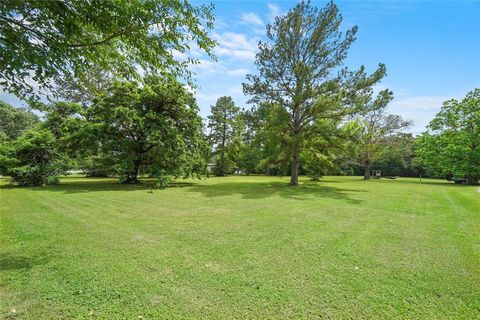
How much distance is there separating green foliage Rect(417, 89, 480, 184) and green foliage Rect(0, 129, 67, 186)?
35532mm

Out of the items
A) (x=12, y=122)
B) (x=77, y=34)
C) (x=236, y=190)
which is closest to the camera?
(x=77, y=34)

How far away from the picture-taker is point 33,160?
14555 millimetres

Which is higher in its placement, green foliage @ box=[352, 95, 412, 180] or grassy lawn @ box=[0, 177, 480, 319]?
green foliage @ box=[352, 95, 412, 180]

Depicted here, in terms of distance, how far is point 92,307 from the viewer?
278 cm

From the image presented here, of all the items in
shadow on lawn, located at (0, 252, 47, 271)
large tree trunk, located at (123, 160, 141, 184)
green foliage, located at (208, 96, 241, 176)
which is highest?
green foliage, located at (208, 96, 241, 176)

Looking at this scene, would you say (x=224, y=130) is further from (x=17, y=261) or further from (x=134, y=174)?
(x=17, y=261)

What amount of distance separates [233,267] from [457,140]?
3326 cm

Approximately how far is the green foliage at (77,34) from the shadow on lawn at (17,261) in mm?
2535

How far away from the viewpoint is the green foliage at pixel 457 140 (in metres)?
25.5

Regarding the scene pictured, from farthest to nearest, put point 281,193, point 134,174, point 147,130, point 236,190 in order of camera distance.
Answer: point 134,174 → point 147,130 → point 236,190 → point 281,193

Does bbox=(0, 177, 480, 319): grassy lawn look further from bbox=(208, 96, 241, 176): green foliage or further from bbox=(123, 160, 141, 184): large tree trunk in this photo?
bbox=(208, 96, 241, 176): green foliage

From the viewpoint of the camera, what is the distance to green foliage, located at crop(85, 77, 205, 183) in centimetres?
1559

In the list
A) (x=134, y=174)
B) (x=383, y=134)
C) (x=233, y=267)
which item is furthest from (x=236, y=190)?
(x=383, y=134)

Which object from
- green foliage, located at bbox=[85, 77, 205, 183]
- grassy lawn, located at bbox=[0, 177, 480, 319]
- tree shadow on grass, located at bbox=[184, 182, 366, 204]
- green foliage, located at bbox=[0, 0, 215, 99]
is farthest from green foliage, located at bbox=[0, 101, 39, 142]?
green foliage, located at bbox=[0, 0, 215, 99]
